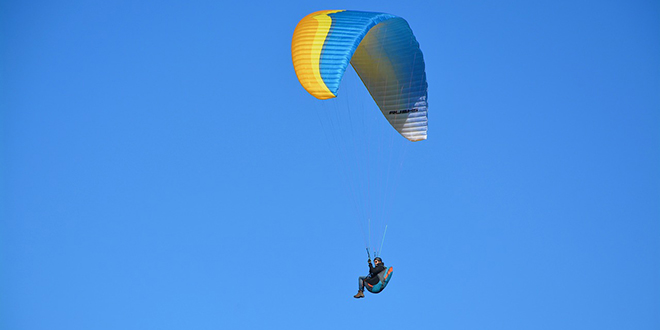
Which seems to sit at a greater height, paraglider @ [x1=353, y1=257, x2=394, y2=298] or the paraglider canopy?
the paraglider canopy

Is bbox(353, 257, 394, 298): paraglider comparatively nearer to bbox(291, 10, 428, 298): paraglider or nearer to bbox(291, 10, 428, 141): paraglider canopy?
bbox(291, 10, 428, 298): paraglider

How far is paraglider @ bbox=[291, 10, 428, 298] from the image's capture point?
24.5 metres

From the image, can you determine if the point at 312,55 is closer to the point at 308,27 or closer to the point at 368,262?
the point at 308,27

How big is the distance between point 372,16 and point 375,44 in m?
2.27

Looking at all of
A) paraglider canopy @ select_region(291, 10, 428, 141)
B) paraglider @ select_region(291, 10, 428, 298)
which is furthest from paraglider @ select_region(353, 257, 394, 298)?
paraglider canopy @ select_region(291, 10, 428, 141)

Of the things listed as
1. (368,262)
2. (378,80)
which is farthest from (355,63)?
(368,262)

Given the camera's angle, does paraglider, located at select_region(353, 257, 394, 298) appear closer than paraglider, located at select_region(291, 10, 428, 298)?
No

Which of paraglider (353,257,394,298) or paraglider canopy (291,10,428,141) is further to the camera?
paraglider (353,257,394,298)

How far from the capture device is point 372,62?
28203 millimetres

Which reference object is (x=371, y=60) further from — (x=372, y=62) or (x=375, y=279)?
(x=375, y=279)

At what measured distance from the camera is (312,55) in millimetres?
24797

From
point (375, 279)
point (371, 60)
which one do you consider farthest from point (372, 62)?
point (375, 279)

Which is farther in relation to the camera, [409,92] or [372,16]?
[409,92]

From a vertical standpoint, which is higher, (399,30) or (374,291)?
(399,30)
